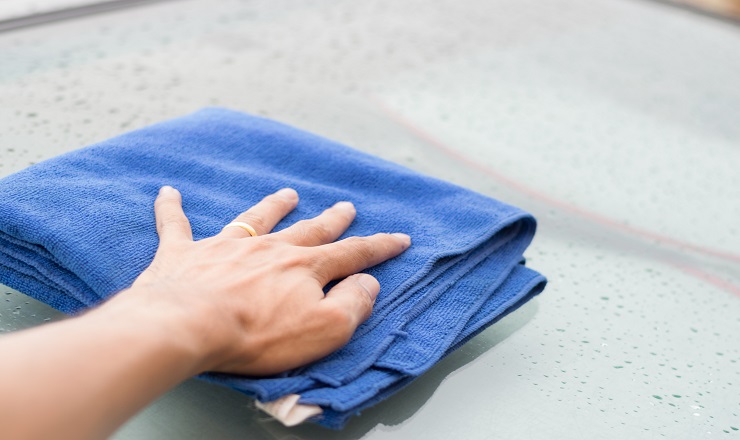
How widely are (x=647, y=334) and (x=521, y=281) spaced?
0.20 m

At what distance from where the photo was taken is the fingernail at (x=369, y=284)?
0.94 meters

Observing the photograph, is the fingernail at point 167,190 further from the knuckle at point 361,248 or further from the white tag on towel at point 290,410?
the white tag on towel at point 290,410

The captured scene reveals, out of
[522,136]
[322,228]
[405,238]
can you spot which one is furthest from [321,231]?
[522,136]

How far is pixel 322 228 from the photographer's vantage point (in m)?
1.02

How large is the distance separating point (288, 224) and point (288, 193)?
55mm

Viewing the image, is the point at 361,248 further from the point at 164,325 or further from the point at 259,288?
the point at 164,325

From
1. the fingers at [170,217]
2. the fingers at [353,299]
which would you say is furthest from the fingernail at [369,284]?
the fingers at [170,217]

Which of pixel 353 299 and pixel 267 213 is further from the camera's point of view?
pixel 267 213

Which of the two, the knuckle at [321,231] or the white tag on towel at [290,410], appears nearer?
the white tag on towel at [290,410]

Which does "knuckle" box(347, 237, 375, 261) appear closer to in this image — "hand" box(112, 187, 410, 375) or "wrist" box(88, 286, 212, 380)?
"hand" box(112, 187, 410, 375)

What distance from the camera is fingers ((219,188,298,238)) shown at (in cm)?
98

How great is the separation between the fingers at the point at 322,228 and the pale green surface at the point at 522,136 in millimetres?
200

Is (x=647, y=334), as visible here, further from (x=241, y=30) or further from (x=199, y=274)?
(x=241, y=30)

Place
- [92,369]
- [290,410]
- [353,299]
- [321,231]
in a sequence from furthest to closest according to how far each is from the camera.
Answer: [321,231] < [353,299] < [290,410] < [92,369]
